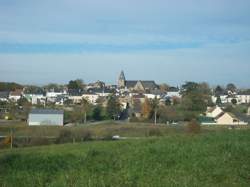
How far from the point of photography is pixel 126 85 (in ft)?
503

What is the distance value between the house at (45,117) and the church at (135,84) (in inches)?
2941

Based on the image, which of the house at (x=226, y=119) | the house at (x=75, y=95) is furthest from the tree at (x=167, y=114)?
the house at (x=75, y=95)

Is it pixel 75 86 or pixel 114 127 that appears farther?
pixel 75 86

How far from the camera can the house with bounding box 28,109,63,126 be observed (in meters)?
62.6

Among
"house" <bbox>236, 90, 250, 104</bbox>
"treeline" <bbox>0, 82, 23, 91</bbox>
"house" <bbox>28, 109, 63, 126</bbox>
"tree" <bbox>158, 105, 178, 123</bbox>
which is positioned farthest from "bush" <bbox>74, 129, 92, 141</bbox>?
"treeline" <bbox>0, 82, 23, 91</bbox>

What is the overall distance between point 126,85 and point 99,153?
456 ft

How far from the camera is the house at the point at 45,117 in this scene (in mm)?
62625

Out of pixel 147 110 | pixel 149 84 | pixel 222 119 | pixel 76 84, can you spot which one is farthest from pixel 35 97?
pixel 222 119

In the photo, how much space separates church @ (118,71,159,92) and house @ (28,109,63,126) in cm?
7469

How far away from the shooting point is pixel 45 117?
2544 inches

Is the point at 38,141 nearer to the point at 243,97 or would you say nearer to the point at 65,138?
the point at 65,138

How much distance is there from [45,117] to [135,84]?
86019 mm

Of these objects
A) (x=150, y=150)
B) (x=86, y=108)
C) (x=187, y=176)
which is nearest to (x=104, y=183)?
(x=187, y=176)

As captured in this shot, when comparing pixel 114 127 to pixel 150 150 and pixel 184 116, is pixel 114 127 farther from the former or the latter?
pixel 150 150
